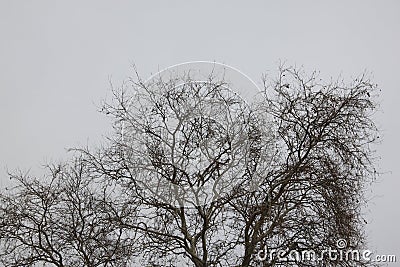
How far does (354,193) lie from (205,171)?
1.32m

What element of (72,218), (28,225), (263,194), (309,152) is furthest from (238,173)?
(28,225)

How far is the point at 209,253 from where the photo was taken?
5723 millimetres

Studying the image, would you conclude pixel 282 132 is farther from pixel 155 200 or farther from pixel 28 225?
pixel 28 225

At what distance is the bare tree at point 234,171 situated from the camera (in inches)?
203

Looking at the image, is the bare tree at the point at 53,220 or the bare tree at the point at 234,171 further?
the bare tree at the point at 53,220

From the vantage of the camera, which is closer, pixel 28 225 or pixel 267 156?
pixel 267 156
